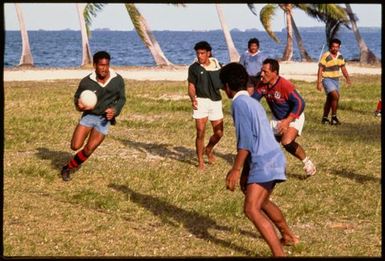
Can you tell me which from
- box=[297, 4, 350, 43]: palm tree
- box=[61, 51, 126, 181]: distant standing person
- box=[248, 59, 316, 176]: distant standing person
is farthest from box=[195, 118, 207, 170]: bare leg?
box=[297, 4, 350, 43]: palm tree

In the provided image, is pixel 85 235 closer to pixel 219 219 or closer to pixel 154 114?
pixel 219 219

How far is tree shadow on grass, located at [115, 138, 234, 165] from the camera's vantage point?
11234 millimetres

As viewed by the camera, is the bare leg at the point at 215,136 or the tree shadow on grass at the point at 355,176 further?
the bare leg at the point at 215,136

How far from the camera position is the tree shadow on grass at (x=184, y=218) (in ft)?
22.8

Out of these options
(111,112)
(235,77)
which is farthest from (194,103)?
(235,77)

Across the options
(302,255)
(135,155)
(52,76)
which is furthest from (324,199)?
(52,76)

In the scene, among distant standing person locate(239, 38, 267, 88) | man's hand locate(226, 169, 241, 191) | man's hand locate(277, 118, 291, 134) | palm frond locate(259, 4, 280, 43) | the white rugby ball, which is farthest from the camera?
palm frond locate(259, 4, 280, 43)

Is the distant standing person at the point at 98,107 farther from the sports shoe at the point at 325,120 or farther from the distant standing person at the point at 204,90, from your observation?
the sports shoe at the point at 325,120

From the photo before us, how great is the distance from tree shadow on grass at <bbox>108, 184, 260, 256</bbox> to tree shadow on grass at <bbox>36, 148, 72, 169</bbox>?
80.2 inches

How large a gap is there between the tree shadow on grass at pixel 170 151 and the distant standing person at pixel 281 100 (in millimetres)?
2009

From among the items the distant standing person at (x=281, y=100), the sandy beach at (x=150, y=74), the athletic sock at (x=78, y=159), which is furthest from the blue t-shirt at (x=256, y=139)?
the sandy beach at (x=150, y=74)

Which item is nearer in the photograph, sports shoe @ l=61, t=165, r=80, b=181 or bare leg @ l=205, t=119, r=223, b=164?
sports shoe @ l=61, t=165, r=80, b=181

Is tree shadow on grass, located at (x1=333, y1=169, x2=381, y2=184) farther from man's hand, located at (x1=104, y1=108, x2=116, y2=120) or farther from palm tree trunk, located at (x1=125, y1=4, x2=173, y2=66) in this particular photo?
palm tree trunk, located at (x1=125, y1=4, x2=173, y2=66)

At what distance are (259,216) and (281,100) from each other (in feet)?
9.67
